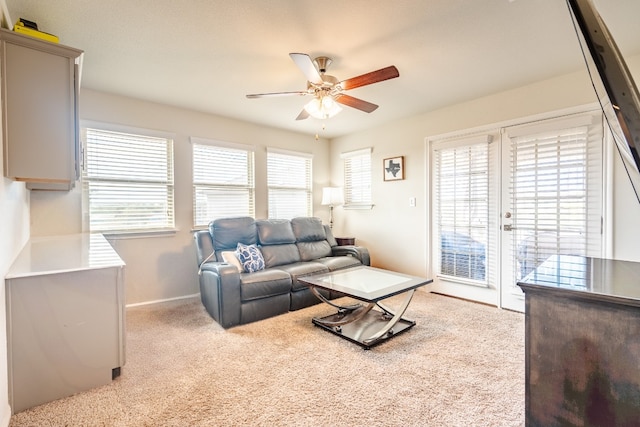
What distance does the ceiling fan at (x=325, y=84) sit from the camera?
2178 mm

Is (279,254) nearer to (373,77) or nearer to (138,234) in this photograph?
(138,234)

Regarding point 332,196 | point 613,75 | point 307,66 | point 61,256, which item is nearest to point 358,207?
point 332,196

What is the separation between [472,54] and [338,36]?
1.16m

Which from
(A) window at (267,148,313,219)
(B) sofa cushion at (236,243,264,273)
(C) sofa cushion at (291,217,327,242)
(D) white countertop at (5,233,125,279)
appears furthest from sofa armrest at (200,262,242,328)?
(A) window at (267,148,313,219)

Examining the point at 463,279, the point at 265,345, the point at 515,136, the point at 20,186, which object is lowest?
the point at 265,345

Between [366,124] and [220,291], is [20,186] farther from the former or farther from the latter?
[366,124]

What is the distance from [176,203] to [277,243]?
1365 mm

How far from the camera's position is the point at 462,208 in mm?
3777

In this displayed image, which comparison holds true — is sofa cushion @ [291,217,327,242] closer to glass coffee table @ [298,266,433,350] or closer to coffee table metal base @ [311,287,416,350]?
glass coffee table @ [298,266,433,350]

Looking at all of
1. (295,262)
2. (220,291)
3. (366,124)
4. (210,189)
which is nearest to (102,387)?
(220,291)

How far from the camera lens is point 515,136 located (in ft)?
10.7

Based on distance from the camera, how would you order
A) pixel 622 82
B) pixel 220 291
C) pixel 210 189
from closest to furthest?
pixel 622 82 < pixel 220 291 < pixel 210 189

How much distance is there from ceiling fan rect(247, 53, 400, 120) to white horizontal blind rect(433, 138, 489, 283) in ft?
5.23

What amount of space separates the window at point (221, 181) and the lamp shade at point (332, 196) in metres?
1.25
